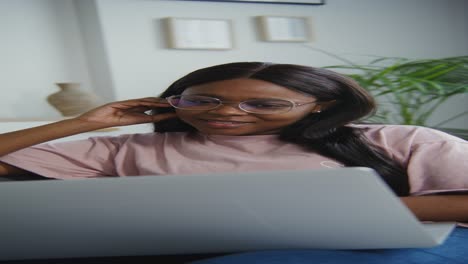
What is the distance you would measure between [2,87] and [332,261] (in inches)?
49.5

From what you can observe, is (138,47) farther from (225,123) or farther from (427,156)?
(427,156)

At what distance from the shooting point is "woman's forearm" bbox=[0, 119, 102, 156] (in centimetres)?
74

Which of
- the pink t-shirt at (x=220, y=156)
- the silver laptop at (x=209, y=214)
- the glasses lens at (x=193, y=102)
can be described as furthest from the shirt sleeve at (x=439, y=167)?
the glasses lens at (x=193, y=102)

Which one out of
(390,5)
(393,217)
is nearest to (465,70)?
(390,5)

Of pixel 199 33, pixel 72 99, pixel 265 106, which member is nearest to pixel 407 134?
pixel 265 106

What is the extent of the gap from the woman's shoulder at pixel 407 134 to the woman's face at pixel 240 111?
117 millimetres

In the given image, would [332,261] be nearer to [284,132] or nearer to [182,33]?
[284,132]

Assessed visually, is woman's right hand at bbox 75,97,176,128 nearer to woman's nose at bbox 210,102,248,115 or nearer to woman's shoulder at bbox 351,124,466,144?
woman's nose at bbox 210,102,248,115

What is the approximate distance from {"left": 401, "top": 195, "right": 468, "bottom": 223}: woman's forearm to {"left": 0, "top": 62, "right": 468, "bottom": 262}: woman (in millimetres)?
34

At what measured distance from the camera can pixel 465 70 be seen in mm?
1311

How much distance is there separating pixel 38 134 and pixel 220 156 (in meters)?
0.33

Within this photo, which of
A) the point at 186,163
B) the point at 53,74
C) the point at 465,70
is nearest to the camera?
the point at 186,163

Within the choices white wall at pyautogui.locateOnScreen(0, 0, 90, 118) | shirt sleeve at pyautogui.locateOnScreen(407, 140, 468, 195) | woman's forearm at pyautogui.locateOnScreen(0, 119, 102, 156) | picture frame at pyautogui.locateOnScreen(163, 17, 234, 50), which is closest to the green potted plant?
picture frame at pyautogui.locateOnScreen(163, 17, 234, 50)

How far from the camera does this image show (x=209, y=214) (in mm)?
455
